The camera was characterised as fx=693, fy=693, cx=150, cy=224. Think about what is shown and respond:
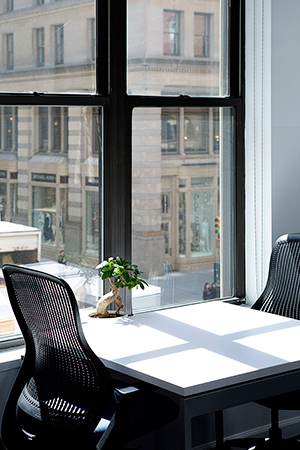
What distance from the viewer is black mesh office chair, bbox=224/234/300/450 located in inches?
127

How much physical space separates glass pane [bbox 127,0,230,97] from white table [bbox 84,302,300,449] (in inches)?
45.7

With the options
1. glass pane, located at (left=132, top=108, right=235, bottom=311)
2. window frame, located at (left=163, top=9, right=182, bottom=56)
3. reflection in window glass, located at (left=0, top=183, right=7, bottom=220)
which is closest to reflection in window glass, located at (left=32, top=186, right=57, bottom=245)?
reflection in window glass, located at (left=0, top=183, right=7, bottom=220)

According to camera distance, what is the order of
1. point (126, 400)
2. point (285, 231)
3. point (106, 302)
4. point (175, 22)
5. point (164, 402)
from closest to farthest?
point (126, 400) < point (164, 402) < point (106, 302) < point (175, 22) < point (285, 231)

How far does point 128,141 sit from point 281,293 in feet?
3.38

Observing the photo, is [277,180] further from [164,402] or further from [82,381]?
[82,381]

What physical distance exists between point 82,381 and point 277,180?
1.77 meters

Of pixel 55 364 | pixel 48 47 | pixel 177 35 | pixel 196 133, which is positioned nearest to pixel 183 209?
pixel 196 133

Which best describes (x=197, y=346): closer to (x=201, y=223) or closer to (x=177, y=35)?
(x=201, y=223)

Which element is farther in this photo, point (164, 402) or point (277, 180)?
point (277, 180)

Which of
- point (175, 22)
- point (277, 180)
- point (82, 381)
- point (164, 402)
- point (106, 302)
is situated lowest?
point (164, 402)

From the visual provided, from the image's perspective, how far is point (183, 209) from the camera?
3584 mm

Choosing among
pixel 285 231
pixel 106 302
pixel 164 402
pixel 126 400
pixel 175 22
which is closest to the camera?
pixel 126 400

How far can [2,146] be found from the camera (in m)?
3.04

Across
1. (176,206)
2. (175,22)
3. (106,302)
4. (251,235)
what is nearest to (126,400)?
(106,302)
